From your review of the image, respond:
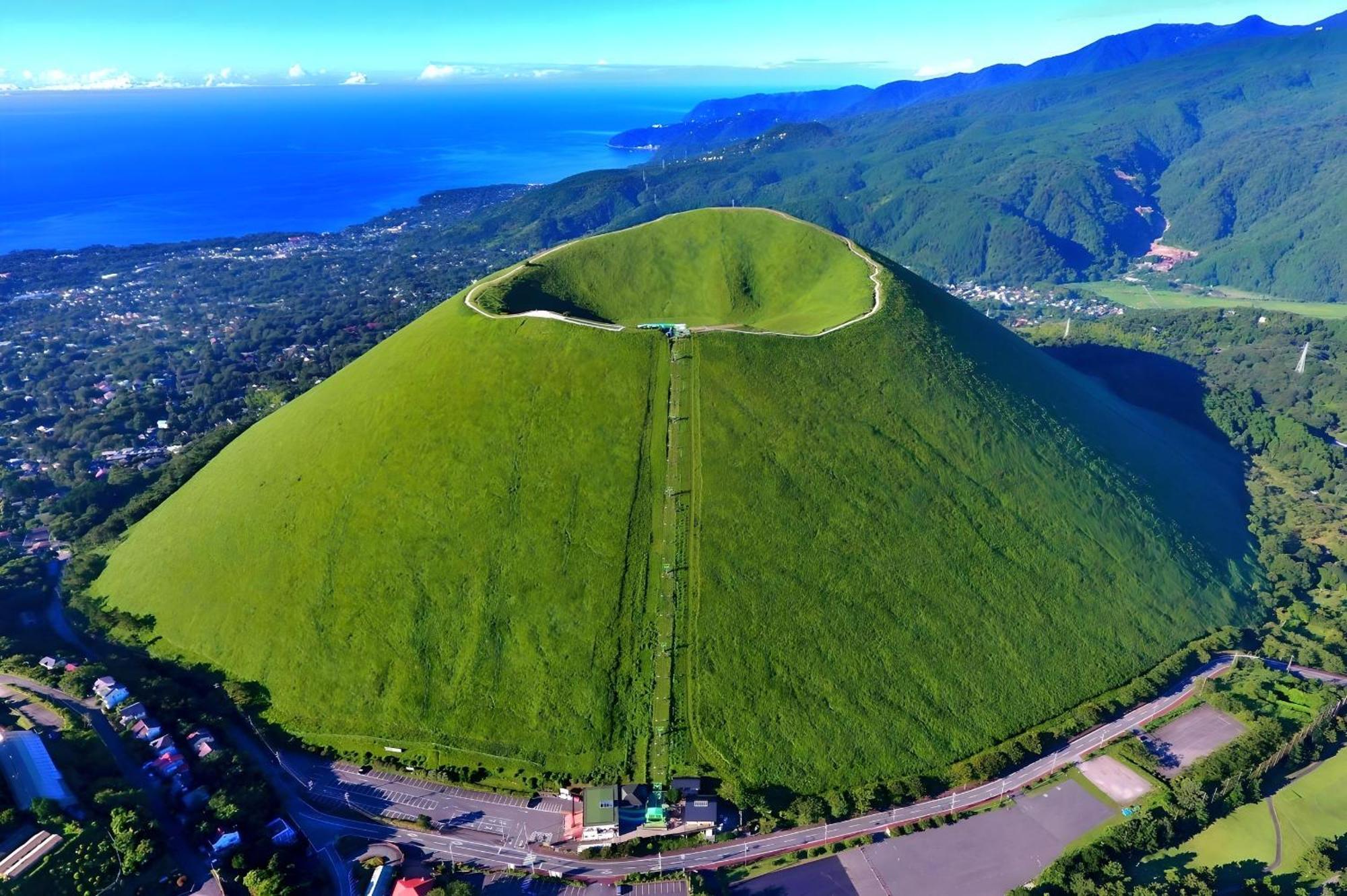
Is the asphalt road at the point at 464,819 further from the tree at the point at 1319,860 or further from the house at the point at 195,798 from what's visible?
the tree at the point at 1319,860

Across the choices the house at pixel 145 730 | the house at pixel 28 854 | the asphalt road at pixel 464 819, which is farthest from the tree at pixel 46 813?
the house at pixel 145 730

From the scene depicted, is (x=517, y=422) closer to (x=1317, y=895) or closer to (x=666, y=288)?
(x=666, y=288)

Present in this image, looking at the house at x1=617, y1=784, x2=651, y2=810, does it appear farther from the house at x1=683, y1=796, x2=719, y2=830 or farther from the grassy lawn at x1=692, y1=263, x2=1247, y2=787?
the grassy lawn at x1=692, y1=263, x2=1247, y2=787

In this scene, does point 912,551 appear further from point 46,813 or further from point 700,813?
point 46,813

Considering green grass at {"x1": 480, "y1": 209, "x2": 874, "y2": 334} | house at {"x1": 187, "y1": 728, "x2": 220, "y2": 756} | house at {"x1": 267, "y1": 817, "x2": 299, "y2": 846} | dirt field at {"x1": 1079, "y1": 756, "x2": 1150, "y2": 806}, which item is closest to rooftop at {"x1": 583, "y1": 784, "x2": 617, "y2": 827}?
house at {"x1": 267, "y1": 817, "x2": 299, "y2": 846}

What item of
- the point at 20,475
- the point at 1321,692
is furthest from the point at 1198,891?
the point at 20,475
